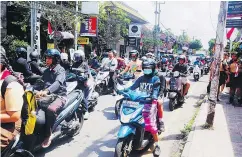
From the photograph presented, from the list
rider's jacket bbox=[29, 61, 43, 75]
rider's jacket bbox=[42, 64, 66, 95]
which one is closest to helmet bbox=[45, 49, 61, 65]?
rider's jacket bbox=[42, 64, 66, 95]

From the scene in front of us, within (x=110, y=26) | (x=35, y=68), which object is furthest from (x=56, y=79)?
(x=110, y=26)

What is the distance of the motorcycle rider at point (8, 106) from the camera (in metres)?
2.55

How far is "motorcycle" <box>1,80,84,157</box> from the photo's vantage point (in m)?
3.29

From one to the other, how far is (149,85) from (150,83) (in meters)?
0.05

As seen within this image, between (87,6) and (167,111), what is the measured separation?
8.29m

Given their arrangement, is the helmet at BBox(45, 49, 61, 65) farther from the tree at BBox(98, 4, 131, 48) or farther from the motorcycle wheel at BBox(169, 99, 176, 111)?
the tree at BBox(98, 4, 131, 48)

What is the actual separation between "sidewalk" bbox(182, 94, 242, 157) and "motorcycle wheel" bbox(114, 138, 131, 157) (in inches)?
43.9

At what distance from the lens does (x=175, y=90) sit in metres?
8.09

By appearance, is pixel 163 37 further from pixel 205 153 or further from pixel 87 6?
pixel 205 153

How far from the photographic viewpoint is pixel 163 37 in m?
48.2

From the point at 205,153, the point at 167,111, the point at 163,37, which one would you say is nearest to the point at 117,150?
the point at 205,153

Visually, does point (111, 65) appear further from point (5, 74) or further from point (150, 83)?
point (5, 74)

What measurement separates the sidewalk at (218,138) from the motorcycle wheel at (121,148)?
3.66ft

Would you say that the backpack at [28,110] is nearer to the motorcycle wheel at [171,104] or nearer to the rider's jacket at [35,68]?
the rider's jacket at [35,68]
